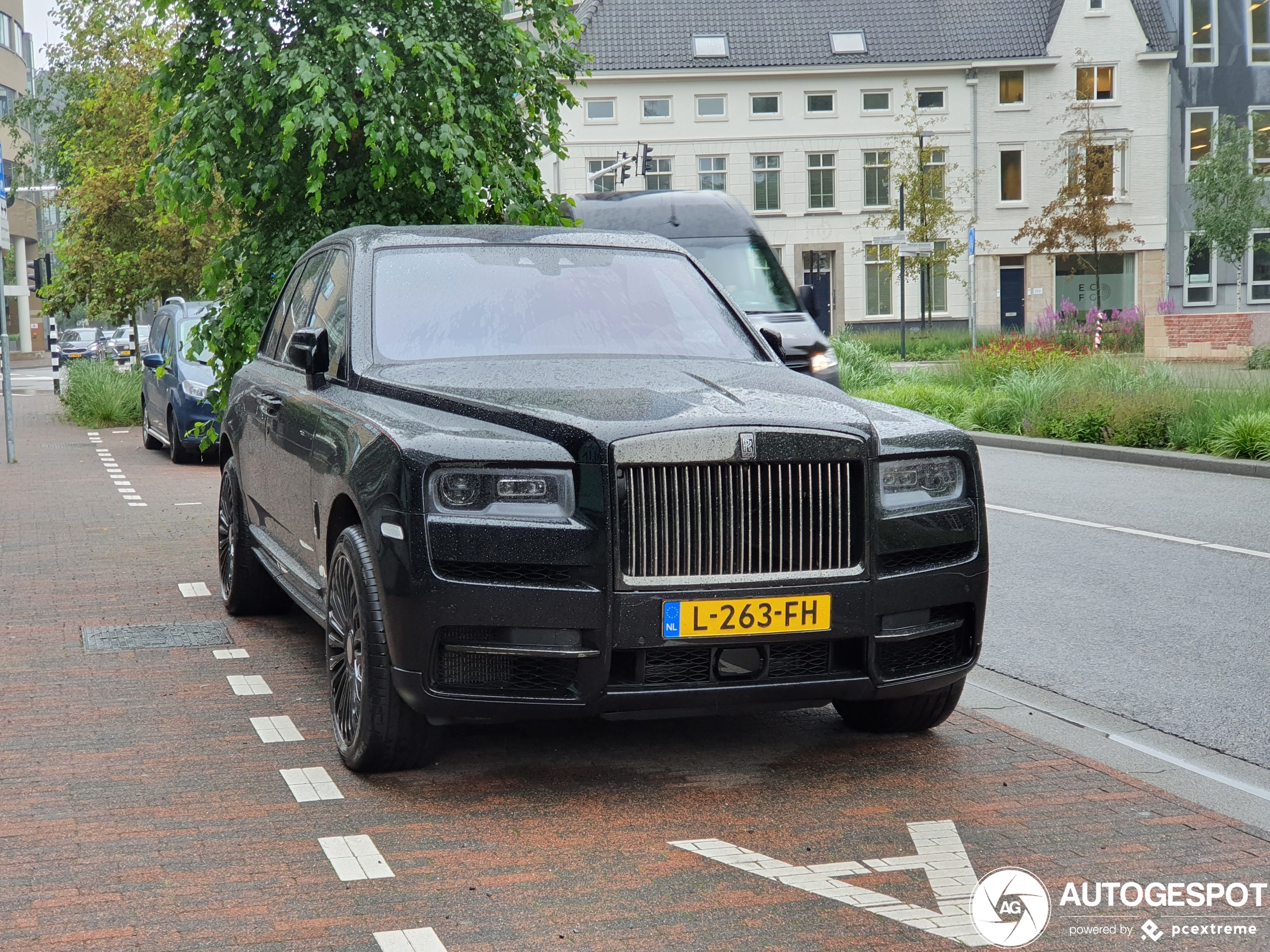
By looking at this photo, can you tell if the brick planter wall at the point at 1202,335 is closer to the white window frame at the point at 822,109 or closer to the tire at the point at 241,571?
the white window frame at the point at 822,109

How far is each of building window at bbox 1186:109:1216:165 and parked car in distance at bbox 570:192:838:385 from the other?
148 ft

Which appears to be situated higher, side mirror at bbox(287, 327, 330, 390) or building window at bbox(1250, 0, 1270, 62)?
building window at bbox(1250, 0, 1270, 62)

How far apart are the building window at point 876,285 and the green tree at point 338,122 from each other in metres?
45.4

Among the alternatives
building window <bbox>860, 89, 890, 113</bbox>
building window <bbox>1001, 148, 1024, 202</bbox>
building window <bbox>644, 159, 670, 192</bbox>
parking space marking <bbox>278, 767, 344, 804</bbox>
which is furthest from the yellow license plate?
building window <bbox>1001, 148, 1024, 202</bbox>

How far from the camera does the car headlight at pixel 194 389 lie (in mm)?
17062

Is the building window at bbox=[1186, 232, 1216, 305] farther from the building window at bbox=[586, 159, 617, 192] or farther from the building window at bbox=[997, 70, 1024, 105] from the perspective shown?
the building window at bbox=[586, 159, 617, 192]

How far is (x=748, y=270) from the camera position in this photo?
15922 millimetres

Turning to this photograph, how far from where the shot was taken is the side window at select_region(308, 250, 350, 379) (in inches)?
236

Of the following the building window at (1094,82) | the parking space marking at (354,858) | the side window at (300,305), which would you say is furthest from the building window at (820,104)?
the parking space marking at (354,858)

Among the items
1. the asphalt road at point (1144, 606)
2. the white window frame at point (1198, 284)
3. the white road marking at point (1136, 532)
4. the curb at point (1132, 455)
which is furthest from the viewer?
the white window frame at point (1198, 284)

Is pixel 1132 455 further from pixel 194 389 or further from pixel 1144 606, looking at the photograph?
pixel 194 389

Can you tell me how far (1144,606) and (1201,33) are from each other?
5431 cm

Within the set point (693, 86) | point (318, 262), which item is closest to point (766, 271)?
point (318, 262)

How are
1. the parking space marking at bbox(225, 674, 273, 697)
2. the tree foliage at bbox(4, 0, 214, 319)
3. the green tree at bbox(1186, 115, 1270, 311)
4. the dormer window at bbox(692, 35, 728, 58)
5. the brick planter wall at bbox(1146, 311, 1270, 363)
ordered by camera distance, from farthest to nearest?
1. the dormer window at bbox(692, 35, 728, 58)
2. the green tree at bbox(1186, 115, 1270, 311)
3. the brick planter wall at bbox(1146, 311, 1270, 363)
4. the tree foliage at bbox(4, 0, 214, 319)
5. the parking space marking at bbox(225, 674, 273, 697)
